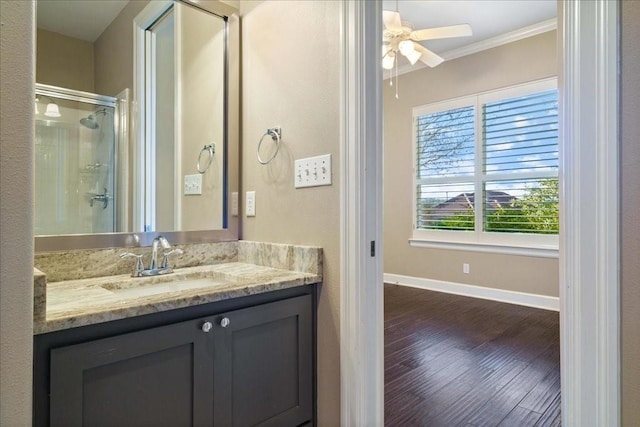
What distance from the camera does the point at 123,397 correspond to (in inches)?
39.1

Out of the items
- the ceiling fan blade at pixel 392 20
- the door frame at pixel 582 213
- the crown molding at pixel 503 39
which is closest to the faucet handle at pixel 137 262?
the door frame at pixel 582 213

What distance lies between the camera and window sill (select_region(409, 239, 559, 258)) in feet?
11.8

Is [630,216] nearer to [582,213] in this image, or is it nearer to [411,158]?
[582,213]

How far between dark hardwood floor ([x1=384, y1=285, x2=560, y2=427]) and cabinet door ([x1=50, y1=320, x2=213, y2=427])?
3.53 ft

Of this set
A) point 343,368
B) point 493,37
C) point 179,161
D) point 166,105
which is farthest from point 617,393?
point 493,37

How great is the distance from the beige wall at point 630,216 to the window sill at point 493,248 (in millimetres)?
2874

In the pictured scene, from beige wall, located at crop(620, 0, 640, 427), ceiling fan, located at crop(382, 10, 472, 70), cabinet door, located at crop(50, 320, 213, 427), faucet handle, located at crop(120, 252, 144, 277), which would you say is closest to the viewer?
cabinet door, located at crop(50, 320, 213, 427)

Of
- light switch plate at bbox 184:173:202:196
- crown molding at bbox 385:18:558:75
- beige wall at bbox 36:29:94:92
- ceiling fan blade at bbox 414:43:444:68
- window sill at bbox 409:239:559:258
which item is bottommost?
window sill at bbox 409:239:559:258

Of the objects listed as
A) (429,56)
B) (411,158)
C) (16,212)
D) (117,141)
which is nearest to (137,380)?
(16,212)

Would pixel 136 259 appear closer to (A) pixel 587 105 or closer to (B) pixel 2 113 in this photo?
(B) pixel 2 113

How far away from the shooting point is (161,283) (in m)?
1.48

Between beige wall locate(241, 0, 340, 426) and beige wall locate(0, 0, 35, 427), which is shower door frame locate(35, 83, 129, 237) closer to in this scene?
beige wall locate(241, 0, 340, 426)

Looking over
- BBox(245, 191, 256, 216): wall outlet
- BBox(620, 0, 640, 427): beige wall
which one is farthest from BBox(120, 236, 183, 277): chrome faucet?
BBox(620, 0, 640, 427): beige wall

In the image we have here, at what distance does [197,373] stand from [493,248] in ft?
12.1
